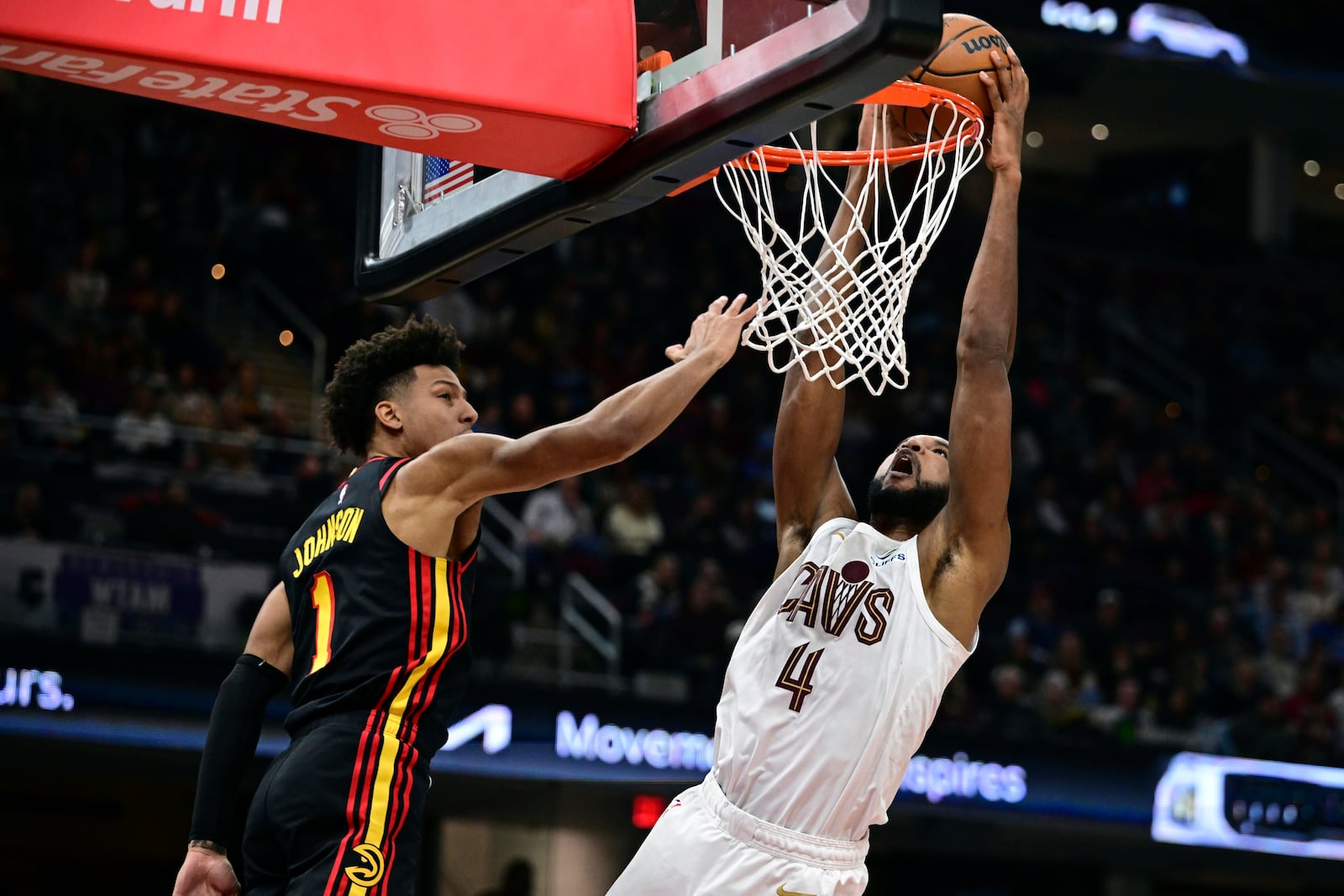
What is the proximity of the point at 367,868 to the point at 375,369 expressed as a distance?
1183 mm

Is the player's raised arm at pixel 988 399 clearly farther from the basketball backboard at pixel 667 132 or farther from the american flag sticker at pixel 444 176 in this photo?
the american flag sticker at pixel 444 176

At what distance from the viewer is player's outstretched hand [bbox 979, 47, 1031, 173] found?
4.11 m

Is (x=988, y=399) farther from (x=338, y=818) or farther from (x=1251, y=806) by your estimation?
(x=1251, y=806)

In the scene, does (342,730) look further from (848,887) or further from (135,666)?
(135,666)

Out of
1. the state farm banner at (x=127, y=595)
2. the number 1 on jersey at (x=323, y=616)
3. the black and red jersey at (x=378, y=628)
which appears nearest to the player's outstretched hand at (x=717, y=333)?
the black and red jersey at (x=378, y=628)

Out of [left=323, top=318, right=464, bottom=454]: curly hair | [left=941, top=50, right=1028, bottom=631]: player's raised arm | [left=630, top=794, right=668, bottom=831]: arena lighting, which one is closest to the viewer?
[left=941, top=50, right=1028, bottom=631]: player's raised arm

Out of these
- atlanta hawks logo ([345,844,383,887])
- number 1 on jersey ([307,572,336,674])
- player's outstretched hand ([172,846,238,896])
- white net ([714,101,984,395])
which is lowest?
player's outstretched hand ([172,846,238,896])

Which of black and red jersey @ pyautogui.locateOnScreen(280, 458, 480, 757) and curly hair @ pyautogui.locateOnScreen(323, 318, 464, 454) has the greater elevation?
curly hair @ pyautogui.locateOnScreen(323, 318, 464, 454)

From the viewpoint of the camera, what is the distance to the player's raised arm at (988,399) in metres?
3.93

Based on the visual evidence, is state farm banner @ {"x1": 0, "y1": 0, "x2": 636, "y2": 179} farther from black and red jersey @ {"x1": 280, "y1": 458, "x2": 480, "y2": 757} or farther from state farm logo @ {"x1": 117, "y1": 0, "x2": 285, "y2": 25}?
black and red jersey @ {"x1": 280, "y1": 458, "x2": 480, "y2": 757}

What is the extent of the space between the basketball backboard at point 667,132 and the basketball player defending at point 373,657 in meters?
0.40

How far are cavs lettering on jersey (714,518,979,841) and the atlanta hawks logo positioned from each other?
957mm

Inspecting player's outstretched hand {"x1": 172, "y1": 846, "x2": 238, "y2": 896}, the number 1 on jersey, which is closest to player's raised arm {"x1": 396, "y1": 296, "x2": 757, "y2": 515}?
the number 1 on jersey

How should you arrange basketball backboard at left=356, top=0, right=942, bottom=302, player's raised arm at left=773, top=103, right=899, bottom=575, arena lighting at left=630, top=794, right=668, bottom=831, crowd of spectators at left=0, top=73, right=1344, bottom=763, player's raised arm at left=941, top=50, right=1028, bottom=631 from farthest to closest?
arena lighting at left=630, top=794, right=668, bottom=831 < crowd of spectators at left=0, top=73, right=1344, bottom=763 < player's raised arm at left=773, top=103, right=899, bottom=575 < player's raised arm at left=941, top=50, right=1028, bottom=631 < basketball backboard at left=356, top=0, right=942, bottom=302
